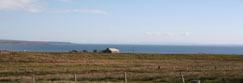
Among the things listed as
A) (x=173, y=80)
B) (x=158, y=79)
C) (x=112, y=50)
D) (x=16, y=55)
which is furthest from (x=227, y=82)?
(x=112, y=50)

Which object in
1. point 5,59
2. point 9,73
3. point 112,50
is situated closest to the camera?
point 9,73

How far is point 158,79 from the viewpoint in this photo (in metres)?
30.8

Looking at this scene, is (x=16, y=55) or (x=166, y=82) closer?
(x=166, y=82)

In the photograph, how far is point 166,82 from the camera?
28.4 m

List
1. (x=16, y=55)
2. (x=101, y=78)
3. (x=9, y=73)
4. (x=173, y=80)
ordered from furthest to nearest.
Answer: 1. (x=16, y=55)
2. (x=9, y=73)
3. (x=101, y=78)
4. (x=173, y=80)

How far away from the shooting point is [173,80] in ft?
96.1

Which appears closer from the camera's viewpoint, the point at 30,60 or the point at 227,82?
the point at 227,82

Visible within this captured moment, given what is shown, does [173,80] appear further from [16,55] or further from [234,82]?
[16,55]

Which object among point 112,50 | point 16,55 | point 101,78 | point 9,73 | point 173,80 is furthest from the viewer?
point 112,50

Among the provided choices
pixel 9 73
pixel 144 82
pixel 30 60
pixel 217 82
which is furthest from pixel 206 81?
pixel 30 60

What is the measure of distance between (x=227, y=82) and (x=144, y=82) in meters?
7.80

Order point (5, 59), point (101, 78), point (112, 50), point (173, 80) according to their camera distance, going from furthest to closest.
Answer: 1. point (112, 50)
2. point (5, 59)
3. point (101, 78)
4. point (173, 80)

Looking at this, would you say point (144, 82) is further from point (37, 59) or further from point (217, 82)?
point (37, 59)

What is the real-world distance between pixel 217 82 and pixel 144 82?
6.93m
